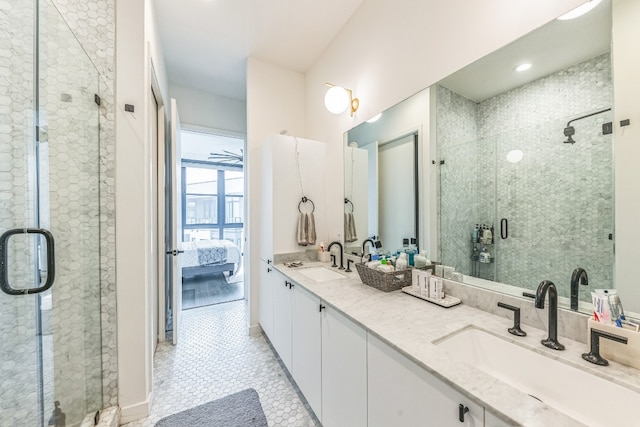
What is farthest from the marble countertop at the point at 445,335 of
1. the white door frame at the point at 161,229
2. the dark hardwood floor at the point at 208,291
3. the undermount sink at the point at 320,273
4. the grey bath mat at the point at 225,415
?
the dark hardwood floor at the point at 208,291

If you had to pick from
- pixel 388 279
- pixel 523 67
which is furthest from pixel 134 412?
pixel 523 67

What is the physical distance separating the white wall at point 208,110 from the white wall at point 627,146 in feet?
11.4

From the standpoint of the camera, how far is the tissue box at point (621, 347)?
0.73m

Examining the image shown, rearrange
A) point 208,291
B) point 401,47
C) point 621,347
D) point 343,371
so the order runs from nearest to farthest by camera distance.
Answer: point 621,347 < point 343,371 < point 401,47 < point 208,291

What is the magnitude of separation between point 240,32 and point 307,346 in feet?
8.90

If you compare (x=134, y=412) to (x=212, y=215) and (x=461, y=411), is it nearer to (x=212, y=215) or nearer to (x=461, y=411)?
(x=461, y=411)

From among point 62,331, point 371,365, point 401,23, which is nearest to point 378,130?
point 401,23

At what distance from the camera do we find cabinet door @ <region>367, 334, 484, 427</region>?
0.71 m

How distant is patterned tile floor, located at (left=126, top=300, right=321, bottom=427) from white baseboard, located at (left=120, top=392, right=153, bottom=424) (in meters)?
0.03

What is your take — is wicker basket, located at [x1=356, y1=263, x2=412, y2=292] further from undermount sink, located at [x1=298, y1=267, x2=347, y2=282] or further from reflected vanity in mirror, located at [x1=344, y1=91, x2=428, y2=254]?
undermount sink, located at [x1=298, y1=267, x2=347, y2=282]

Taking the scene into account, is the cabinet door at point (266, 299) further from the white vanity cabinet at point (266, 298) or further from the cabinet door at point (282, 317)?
the cabinet door at point (282, 317)

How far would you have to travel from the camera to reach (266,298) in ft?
7.86

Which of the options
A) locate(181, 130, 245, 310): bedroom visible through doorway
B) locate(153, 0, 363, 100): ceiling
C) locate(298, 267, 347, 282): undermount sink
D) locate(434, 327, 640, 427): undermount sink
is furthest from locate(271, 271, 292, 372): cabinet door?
locate(153, 0, 363, 100): ceiling

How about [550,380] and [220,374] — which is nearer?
[550,380]
